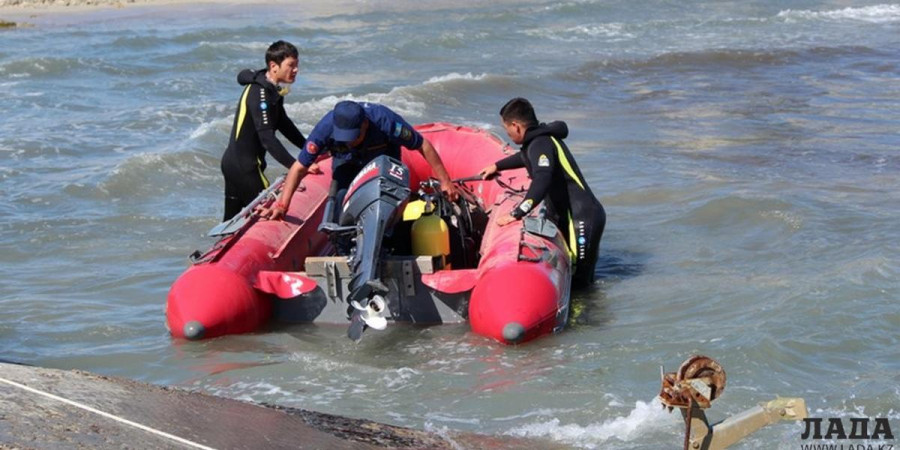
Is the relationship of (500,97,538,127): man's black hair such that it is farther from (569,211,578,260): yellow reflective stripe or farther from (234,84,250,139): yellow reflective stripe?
(234,84,250,139): yellow reflective stripe

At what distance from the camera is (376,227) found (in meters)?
6.80

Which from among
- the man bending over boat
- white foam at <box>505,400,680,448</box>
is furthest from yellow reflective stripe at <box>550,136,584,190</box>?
white foam at <box>505,400,680,448</box>

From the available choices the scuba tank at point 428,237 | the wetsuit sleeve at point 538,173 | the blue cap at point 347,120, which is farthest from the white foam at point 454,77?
the blue cap at point 347,120

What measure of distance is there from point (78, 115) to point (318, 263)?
10927 mm

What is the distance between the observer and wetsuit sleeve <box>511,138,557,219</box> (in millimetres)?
7434

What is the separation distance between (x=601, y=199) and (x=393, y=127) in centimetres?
440

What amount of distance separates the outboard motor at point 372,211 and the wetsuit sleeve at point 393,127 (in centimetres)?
21

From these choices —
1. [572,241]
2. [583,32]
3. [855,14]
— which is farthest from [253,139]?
[855,14]

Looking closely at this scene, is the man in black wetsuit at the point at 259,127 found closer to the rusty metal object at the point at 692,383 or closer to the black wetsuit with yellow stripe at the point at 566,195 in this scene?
the black wetsuit with yellow stripe at the point at 566,195

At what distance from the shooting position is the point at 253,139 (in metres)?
8.21

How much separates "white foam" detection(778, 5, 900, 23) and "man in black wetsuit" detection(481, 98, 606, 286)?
863 inches

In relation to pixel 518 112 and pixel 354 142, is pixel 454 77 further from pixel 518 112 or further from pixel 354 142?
pixel 354 142

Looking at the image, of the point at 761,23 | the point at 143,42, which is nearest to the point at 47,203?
the point at 143,42

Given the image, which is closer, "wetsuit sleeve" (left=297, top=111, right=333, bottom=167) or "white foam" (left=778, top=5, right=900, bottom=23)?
"wetsuit sleeve" (left=297, top=111, right=333, bottom=167)
